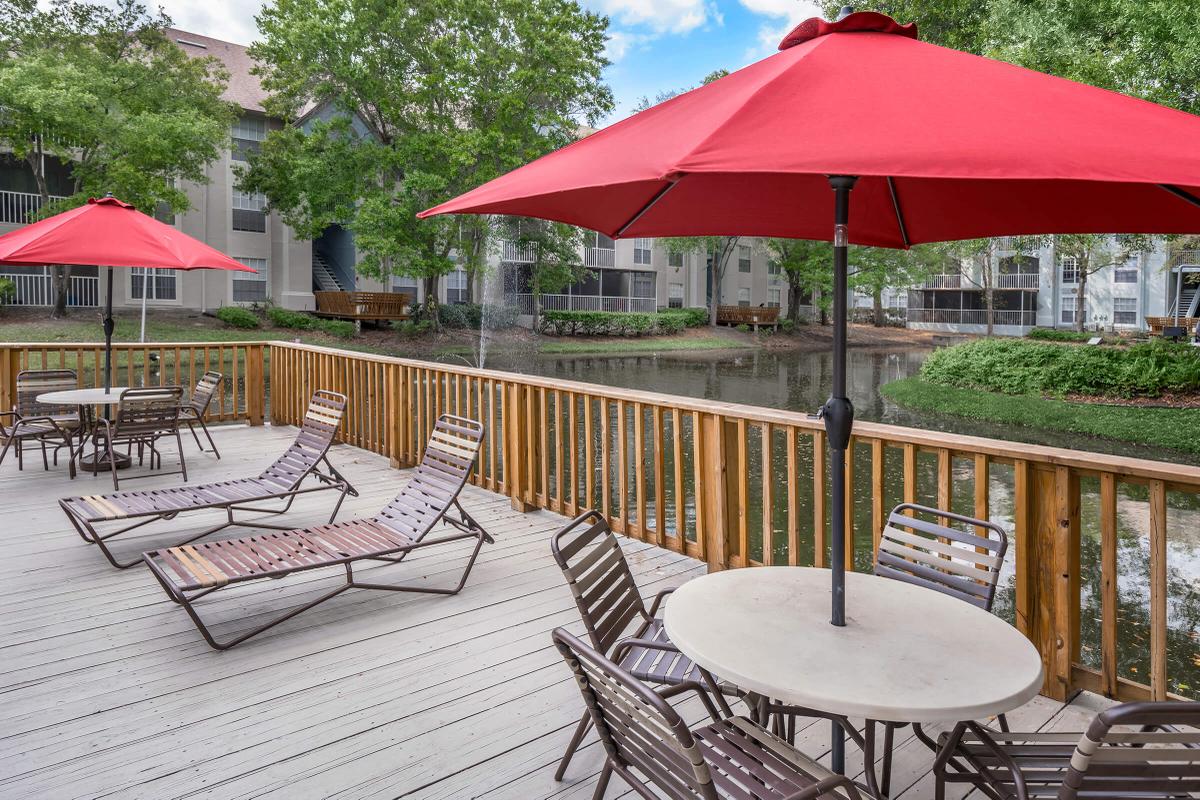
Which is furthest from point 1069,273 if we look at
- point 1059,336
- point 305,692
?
point 305,692

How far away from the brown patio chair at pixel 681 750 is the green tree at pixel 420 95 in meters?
22.1

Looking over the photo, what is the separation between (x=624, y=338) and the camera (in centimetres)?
3466

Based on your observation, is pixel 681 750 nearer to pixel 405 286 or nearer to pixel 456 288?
pixel 405 286

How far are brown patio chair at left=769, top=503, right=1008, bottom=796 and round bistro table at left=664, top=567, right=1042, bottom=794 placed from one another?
24cm

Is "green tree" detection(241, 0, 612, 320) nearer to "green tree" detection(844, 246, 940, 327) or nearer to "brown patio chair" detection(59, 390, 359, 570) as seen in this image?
"green tree" detection(844, 246, 940, 327)

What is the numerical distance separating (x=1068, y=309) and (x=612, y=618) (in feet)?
153

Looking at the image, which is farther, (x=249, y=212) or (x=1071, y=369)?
(x=249, y=212)

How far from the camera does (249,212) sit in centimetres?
2838

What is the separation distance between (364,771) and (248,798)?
0.35m

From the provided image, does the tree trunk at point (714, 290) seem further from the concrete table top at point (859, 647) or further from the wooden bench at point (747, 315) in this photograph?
the concrete table top at point (859, 647)

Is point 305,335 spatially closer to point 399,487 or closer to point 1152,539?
point 399,487

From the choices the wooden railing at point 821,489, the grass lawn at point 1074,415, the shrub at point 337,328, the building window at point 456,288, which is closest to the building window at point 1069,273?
the grass lawn at point 1074,415

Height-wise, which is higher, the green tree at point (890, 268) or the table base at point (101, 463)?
the green tree at point (890, 268)

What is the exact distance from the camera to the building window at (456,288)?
34469 mm
